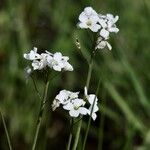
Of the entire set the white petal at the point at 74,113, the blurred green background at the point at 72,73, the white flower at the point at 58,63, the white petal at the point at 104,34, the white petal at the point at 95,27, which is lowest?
the white petal at the point at 74,113

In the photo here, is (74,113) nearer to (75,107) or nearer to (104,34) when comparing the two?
(75,107)

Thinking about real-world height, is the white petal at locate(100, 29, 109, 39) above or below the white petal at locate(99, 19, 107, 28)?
below

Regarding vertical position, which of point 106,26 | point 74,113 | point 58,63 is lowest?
point 74,113

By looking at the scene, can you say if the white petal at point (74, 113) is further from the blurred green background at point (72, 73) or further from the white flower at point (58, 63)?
the blurred green background at point (72, 73)

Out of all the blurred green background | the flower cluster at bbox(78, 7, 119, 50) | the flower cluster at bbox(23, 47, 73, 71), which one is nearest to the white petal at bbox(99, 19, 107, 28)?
the flower cluster at bbox(78, 7, 119, 50)

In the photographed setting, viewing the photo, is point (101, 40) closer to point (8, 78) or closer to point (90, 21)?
point (90, 21)

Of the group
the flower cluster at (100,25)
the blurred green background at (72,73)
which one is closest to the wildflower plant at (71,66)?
the flower cluster at (100,25)

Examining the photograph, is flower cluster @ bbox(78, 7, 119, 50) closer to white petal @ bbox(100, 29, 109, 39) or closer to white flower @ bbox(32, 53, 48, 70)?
white petal @ bbox(100, 29, 109, 39)

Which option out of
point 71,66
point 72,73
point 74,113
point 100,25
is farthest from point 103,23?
point 72,73

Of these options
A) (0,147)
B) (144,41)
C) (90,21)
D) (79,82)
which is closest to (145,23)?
(144,41)
